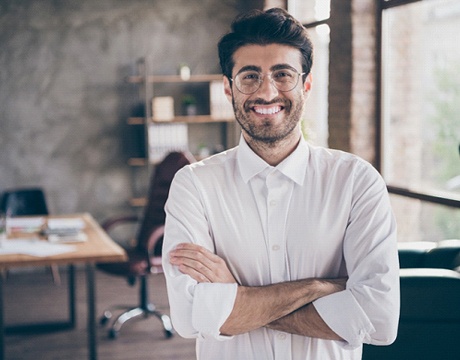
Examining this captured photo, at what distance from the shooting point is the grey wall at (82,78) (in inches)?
265

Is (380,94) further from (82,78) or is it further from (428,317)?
(82,78)

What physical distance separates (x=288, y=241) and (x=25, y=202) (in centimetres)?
508

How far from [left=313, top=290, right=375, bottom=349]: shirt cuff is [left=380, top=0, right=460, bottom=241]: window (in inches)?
95.1

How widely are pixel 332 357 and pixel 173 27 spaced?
578 centimetres

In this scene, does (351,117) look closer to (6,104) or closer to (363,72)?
(363,72)

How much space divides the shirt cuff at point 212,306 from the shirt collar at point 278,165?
34 centimetres

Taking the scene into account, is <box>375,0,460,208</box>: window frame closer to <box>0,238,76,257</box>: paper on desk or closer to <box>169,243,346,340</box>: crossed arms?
<box>0,238,76,257</box>: paper on desk

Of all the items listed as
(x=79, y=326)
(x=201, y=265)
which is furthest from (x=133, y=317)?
(x=201, y=265)

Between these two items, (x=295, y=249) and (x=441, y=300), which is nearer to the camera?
(x=295, y=249)

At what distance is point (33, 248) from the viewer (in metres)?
3.87

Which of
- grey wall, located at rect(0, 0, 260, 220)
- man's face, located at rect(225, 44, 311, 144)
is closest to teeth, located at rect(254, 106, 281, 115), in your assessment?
man's face, located at rect(225, 44, 311, 144)

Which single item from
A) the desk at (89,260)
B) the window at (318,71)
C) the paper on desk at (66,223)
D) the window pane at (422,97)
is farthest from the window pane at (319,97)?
the desk at (89,260)

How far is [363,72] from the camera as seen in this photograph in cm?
487

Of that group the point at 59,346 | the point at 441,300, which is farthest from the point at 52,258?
the point at 441,300
